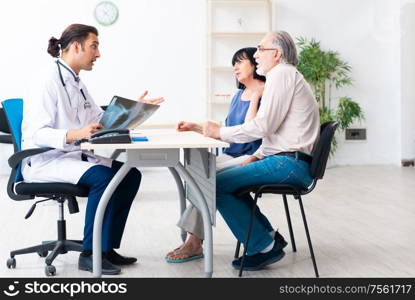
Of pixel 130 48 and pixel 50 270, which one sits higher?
pixel 130 48

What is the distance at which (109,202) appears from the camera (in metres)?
3.29

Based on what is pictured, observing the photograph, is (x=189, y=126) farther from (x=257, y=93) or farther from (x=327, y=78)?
(x=327, y=78)

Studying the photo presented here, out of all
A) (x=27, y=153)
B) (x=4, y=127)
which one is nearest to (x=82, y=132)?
(x=27, y=153)

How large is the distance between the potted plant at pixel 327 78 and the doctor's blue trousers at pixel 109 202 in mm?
4797

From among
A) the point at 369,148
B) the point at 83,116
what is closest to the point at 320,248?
the point at 83,116

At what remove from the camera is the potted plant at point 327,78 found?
8117 millimetres

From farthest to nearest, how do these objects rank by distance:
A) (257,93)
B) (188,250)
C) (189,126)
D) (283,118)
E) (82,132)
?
1. (257,93)
2. (189,126)
3. (188,250)
4. (283,118)
5. (82,132)

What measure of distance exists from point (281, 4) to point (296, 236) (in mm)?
4872

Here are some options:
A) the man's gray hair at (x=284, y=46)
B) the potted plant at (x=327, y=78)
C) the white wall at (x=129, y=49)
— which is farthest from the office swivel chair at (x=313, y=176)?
the white wall at (x=129, y=49)

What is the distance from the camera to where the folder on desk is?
3.14 meters

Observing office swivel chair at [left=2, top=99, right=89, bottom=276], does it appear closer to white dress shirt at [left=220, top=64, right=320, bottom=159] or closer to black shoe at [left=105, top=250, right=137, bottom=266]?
black shoe at [left=105, top=250, right=137, bottom=266]

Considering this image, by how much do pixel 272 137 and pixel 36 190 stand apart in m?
1.11

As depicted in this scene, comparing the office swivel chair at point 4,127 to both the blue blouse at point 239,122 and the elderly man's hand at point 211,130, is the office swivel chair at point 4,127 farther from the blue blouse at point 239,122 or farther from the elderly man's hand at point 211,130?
the elderly man's hand at point 211,130

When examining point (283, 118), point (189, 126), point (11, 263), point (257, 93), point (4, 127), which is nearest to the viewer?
point (283, 118)
